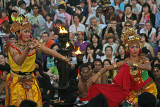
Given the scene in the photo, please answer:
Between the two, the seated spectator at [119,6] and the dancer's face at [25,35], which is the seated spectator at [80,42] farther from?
the dancer's face at [25,35]

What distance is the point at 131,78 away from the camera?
6.96 meters

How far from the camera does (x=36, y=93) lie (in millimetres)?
6418

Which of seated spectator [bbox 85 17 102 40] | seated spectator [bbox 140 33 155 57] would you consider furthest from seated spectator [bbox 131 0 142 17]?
seated spectator [bbox 140 33 155 57]

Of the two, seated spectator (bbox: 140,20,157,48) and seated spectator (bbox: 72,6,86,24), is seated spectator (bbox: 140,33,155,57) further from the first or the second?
seated spectator (bbox: 72,6,86,24)

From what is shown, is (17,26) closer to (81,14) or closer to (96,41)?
(96,41)

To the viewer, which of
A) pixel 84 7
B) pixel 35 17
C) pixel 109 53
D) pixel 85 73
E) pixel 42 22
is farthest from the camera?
pixel 84 7

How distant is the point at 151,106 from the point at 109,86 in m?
→ 3.36

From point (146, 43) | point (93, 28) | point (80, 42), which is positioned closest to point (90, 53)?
point (80, 42)

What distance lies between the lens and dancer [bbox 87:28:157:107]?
690 cm

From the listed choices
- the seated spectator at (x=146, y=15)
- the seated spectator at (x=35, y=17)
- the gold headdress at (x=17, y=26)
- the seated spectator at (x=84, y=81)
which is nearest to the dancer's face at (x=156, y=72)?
the seated spectator at (x=84, y=81)

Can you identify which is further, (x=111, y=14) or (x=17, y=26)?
(x=111, y=14)

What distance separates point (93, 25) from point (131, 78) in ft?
18.5

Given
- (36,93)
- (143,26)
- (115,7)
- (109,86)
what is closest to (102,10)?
(115,7)

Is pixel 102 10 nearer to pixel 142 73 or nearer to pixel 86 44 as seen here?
pixel 86 44
